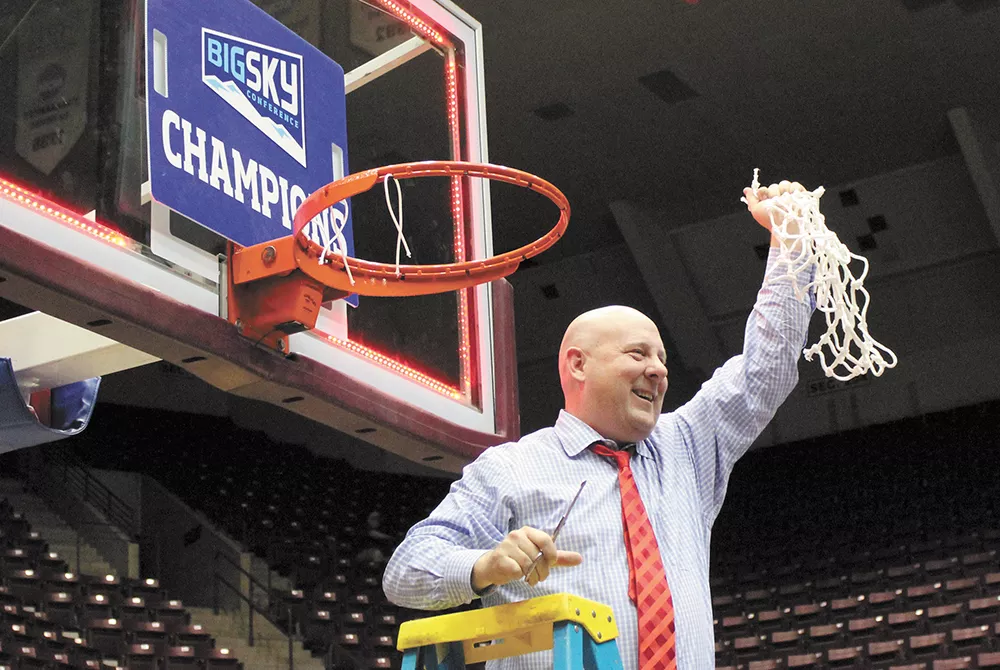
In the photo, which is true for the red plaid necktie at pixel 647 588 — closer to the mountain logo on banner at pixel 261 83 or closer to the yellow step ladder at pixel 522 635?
the yellow step ladder at pixel 522 635

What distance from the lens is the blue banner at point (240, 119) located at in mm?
3045

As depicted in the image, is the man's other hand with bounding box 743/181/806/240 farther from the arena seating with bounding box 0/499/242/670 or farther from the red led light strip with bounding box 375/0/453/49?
the arena seating with bounding box 0/499/242/670

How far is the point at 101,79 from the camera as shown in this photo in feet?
9.70

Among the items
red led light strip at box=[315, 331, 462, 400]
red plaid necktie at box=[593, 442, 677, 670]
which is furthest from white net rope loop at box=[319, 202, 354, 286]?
red plaid necktie at box=[593, 442, 677, 670]

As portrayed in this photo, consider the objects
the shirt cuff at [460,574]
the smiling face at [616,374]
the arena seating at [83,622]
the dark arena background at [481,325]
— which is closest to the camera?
the shirt cuff at [460,574]

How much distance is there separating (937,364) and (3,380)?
43.4 ft

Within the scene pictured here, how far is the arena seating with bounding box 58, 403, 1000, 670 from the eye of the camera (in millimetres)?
9664

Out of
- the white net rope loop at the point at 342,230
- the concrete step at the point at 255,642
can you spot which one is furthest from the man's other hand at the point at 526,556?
the concrete step at the point at 255,642

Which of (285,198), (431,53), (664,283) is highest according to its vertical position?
(664,283)

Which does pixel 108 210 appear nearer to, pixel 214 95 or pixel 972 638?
pixel 214 95

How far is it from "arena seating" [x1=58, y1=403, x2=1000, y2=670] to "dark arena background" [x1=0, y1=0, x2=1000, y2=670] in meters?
0.04

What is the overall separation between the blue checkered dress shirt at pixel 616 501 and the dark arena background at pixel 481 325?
8cm

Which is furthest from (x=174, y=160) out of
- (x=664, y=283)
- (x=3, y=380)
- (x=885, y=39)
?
(x=664, y=283)

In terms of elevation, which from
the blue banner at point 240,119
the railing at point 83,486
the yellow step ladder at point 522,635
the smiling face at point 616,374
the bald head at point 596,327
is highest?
the railing at point 83,486
